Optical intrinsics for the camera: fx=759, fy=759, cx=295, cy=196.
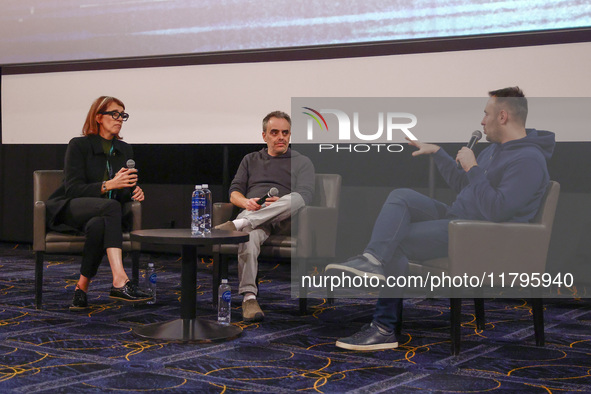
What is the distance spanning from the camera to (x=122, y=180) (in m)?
4.11

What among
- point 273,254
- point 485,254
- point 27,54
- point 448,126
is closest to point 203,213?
point 273,254

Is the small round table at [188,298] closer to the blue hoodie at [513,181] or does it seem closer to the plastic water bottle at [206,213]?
the plastic water bottle at [206,213]

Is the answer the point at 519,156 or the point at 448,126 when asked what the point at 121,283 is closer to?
the point at 519,156

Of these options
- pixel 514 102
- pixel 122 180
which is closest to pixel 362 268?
pixel 514 102

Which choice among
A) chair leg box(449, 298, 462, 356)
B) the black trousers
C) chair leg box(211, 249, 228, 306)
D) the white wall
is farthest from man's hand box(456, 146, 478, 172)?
the white wall

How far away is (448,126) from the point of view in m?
5.25

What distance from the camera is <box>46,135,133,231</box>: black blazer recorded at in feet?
13.4

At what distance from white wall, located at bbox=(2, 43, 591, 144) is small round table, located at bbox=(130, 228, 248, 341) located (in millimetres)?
2430

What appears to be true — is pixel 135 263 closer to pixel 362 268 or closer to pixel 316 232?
Answer: pixel 316 232

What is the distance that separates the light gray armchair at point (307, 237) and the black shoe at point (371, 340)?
0.77 m

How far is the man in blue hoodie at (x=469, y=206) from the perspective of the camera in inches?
120

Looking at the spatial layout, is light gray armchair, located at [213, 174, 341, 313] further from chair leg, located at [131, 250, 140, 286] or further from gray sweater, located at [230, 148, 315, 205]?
chair leg, located at [131, 250, 140, 286]

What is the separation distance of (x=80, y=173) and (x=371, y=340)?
194cm

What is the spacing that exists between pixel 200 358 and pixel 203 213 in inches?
44.2
